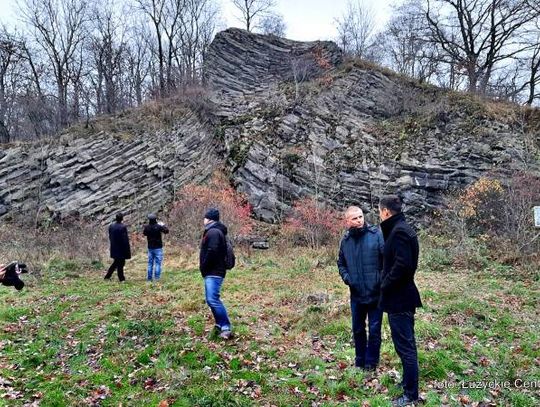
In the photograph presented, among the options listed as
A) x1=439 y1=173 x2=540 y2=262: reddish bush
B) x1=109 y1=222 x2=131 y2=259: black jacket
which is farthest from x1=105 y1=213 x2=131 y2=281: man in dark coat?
x1=439 y1=173 x2=540 y2=262: reddish bush

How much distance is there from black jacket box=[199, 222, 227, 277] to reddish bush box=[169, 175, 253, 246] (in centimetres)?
1026

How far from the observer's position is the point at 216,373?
5.11m

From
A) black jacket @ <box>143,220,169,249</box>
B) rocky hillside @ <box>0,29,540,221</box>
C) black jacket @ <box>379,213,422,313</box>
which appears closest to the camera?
black jacket @ <box>379,213,422,313</box>

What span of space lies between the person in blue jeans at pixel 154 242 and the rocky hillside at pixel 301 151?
1012 centimetres

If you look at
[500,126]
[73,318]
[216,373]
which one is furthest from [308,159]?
[216,373]

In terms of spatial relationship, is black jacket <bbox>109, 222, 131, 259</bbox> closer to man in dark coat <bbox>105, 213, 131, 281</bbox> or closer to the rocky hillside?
man in dark coat <bbox>105, 213, 131, 281</bbox>

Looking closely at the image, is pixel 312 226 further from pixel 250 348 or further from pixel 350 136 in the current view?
pixel 250 348

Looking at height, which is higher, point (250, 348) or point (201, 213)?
point (201, 213)

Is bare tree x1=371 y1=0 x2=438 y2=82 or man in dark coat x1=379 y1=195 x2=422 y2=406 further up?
bare tree x1=371 y1=0 x2=438 y2=82

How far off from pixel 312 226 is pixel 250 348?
39.0 feet

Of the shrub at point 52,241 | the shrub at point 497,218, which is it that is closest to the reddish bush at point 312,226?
the shrub at point 497,218

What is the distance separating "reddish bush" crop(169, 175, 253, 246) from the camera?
16750 millimetres

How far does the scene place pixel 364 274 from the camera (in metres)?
4.78

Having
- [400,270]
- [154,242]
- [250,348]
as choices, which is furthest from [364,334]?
[154,242]
